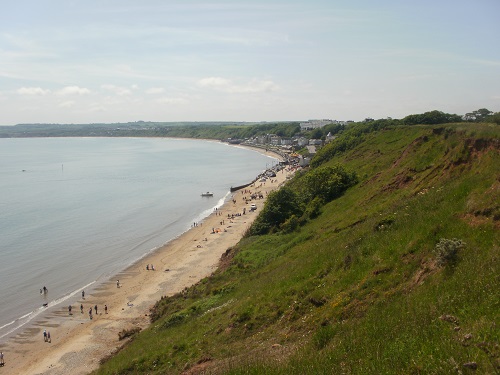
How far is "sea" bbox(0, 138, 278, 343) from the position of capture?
44719 mm

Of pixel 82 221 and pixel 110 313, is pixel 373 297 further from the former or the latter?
pixel 82 221

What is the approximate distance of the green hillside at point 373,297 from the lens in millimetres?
10367

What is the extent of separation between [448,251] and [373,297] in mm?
2996

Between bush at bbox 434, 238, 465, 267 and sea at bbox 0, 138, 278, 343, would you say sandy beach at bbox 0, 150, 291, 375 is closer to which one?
sea at bbox 0, 138, 278, 343

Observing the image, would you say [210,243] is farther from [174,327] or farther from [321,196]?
[174,327]

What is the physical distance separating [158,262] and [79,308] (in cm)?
1356

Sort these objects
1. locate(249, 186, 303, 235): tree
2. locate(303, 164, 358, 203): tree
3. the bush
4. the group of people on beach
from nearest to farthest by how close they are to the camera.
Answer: the bush → the group of people on beach → locate(303, 164, 358, 203): tree → locate(249, 186, 303, 235): tree

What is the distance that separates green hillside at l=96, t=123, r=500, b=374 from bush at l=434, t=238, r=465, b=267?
3cm

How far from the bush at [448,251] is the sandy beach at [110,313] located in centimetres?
2229

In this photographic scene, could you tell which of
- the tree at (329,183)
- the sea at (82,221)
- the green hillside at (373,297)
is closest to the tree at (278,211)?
the tree at (329,183)

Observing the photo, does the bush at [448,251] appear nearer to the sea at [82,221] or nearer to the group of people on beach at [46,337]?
the group of people on beach at [46,337]

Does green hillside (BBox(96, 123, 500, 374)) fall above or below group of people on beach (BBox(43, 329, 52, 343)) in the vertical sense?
above

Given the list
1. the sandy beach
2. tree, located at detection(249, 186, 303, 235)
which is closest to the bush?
the sandy beach

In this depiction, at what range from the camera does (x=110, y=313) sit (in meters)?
37.8
